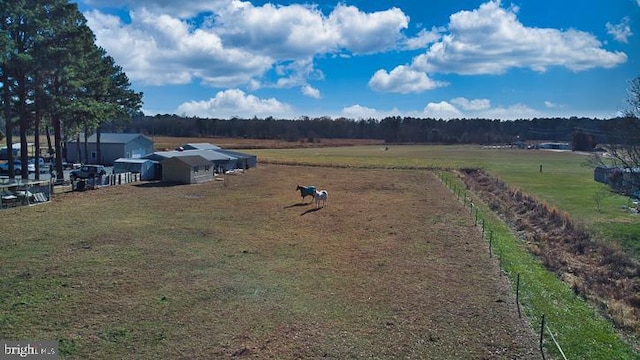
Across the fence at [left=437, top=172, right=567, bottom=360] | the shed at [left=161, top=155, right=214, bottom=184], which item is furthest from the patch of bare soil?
the shed at [left=161, top=155, right=214, bottom=184]

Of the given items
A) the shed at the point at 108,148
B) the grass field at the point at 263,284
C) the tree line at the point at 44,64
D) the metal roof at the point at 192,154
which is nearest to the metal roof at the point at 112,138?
the shed at the point at 108,148

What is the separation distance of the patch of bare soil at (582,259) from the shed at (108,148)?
144 feet

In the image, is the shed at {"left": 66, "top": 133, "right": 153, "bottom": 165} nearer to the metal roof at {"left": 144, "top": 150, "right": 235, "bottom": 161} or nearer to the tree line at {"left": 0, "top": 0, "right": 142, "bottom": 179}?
the metal roof at {"left": 144, "top": 150, "right": 235, "bottom": 161}

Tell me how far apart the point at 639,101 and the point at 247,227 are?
69.7ft

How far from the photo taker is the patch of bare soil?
1280 centimetres

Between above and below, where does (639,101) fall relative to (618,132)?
above

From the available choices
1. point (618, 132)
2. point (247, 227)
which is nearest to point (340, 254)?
point (247, 227)

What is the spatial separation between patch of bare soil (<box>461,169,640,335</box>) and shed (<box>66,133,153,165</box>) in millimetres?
44017

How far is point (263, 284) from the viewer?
44.3 ft

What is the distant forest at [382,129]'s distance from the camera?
152125 millimetres

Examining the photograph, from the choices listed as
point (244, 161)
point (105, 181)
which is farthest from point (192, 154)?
point (105, 181)

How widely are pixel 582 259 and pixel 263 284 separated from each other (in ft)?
43.3

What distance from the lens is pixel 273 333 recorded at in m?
10.2

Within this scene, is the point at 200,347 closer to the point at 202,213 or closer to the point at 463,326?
the point at 463,326
